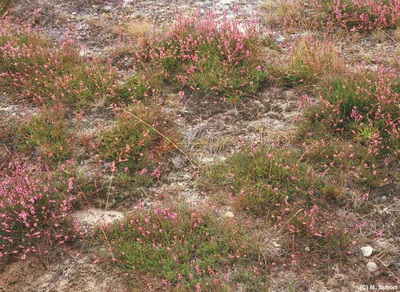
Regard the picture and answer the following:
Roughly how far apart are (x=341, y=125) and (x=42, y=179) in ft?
11.9

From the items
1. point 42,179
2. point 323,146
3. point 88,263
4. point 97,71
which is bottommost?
point 88,263

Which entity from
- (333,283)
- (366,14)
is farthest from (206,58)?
(333,283)

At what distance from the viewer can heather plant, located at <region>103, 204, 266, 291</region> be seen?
376cm

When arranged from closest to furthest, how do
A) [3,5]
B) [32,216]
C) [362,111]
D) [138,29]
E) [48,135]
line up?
[32,216]
[362,111]
[48,135]
[138,29]
[3,5]

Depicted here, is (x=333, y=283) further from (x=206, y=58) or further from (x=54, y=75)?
(x=54, y=75)

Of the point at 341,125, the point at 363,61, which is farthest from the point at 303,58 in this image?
the point at 341,125

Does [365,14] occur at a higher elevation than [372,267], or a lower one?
higher

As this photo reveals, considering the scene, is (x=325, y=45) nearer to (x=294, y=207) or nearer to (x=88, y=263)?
(x=294, y=207)

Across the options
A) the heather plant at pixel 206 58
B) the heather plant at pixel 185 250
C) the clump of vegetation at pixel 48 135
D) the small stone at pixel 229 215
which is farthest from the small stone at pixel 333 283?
the clump of vegetation at pixel 48 135

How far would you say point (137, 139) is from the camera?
505 centimetres

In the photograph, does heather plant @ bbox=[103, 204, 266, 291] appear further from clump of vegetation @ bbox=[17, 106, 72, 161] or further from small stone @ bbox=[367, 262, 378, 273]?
clump of vegetation @ bbox=[17, 106, 72, 161]

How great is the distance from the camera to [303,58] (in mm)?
5773

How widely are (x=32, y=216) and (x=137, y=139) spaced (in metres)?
1.51

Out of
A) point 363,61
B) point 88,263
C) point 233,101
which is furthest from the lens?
point 363,61
